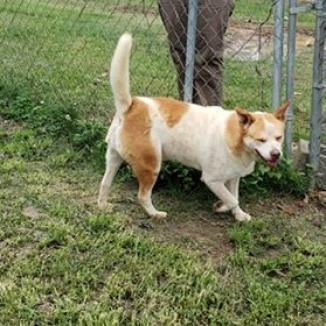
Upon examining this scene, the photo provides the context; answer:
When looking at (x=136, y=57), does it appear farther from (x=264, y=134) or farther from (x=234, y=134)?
(x=264, y=134)

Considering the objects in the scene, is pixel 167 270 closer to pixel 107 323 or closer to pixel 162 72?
pixel 107 323

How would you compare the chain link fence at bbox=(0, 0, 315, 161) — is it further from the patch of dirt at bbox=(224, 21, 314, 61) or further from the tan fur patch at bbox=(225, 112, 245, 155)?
the tan fur patch at bbox=(225, 112, 245, 155)

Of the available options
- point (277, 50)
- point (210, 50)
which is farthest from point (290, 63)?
point (210, 50)

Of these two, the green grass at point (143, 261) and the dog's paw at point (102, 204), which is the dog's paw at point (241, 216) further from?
the dog's paw at point (102, 204)

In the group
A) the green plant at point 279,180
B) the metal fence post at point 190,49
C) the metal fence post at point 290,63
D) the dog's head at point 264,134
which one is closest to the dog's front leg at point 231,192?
the green plant at point 279,180

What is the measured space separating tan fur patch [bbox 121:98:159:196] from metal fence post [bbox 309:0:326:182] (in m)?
1.11

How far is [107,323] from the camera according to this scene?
8.52ft

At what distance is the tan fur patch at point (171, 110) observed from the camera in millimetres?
3547

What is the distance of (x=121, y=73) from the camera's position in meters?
3.42

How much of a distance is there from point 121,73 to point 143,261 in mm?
1003

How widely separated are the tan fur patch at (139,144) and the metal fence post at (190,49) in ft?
2.80

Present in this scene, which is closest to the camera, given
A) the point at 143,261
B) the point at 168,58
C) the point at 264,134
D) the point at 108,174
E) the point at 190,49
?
the point at 143,261

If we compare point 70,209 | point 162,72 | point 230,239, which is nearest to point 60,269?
point 70,209

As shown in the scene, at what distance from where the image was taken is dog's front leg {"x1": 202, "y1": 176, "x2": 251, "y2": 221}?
3.58 metres
